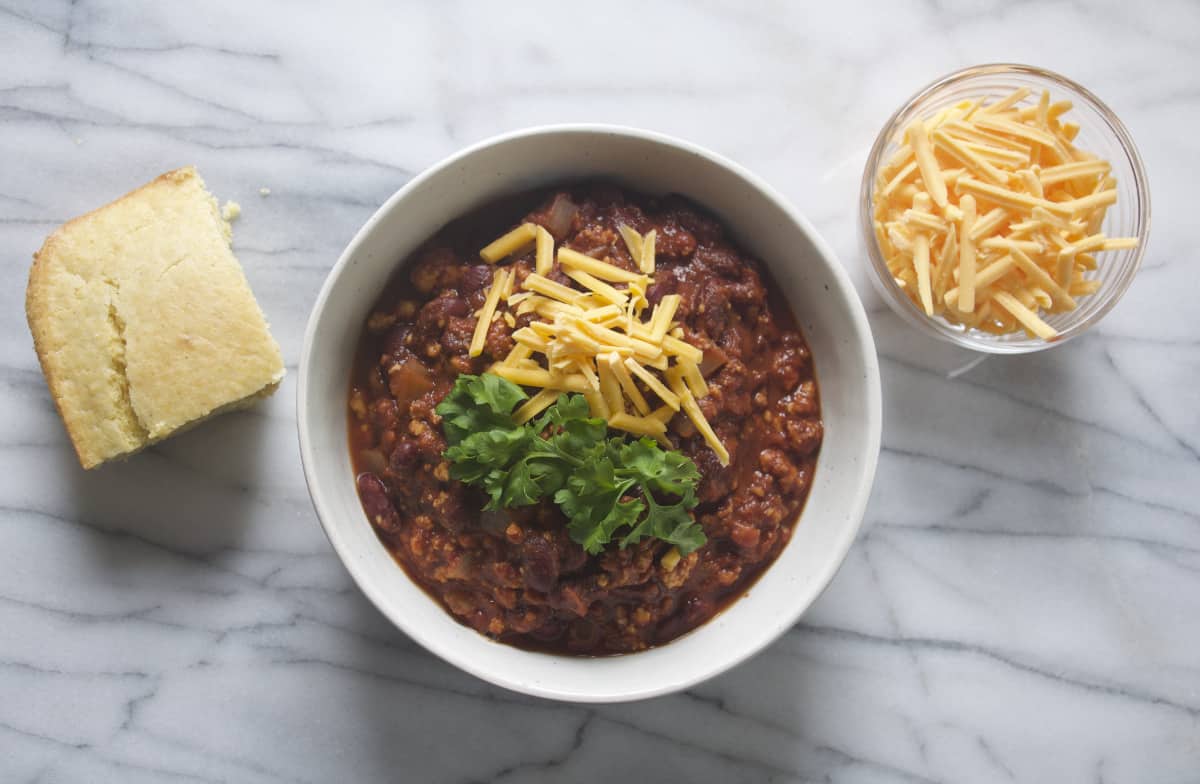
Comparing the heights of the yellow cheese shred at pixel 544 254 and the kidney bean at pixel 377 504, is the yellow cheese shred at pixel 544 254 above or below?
above

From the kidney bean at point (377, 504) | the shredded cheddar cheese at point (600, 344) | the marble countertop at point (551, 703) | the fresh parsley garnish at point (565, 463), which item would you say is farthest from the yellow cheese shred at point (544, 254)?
the kidney bean at point (377, 504)

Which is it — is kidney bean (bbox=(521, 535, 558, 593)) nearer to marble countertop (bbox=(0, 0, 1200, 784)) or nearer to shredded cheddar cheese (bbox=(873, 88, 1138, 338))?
marble countertop (bbox=(0, 0, 1200, 784))

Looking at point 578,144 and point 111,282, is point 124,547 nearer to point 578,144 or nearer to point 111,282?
point 111,282

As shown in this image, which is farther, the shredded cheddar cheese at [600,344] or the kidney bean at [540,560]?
the kidney bean at [540,560]

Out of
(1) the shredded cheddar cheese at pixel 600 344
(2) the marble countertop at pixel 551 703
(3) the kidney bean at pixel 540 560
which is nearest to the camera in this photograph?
(1) the shredded cheddar cheese at pixel 600 344

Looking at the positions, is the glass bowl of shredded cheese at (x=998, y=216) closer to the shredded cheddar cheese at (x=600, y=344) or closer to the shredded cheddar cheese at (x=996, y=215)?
the shredded cheddar cheese at (x=996, y=215)

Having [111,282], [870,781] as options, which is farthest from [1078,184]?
[111,282]

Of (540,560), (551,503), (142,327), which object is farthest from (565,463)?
(142,327)

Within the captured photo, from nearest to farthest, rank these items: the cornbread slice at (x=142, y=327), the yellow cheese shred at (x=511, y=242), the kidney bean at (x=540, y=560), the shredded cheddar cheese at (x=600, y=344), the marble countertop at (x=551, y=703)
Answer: the shredded cheddar cheese at (x=600, y=344) < the kidney bean at (x=540, y=560) < the yellow cheese shred at (x=511, y=242) < the cornbread slice at (x=142, y=327) < the marble countertop at (x=551, y=703)

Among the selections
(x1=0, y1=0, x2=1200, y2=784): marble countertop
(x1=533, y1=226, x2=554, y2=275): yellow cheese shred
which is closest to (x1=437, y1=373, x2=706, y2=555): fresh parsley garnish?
(x1=533, y1=226, x2=554, y2=275): yellow cheese shred
